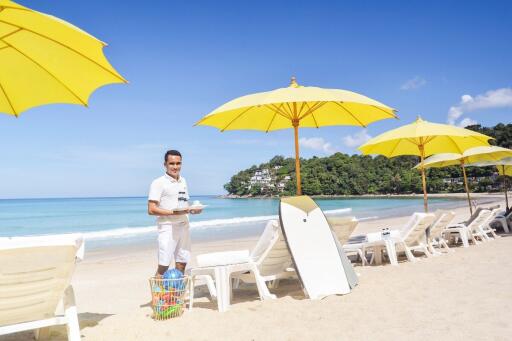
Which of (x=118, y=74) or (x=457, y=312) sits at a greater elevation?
(x=118, y=74)

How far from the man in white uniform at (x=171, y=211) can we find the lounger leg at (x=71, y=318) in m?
1.19

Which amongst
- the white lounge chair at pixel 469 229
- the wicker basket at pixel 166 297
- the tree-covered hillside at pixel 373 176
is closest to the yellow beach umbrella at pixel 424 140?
the white lounge chair at pixel 469 229

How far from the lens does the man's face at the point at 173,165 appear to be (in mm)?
4352

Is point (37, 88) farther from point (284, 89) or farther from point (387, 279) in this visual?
point (387, 279)

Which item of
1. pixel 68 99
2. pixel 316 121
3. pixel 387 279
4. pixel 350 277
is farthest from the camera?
pixel 316 121

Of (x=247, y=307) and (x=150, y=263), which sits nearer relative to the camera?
(x=247, y=307)

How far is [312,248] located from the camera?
15.9 feet

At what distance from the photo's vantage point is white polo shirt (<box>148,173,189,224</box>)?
4266mm

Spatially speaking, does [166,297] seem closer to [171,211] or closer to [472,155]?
[171,211]

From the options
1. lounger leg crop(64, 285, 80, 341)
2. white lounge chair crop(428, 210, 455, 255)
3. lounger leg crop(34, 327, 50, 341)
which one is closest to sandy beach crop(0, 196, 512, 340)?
lounger leg crop(34, 327, 50, 341)

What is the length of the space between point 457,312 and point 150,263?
6878 mm

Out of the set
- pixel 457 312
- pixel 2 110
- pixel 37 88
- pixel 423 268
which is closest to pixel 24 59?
pixel 37 88

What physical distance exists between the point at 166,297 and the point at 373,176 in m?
75.7

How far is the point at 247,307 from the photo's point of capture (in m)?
4.43
